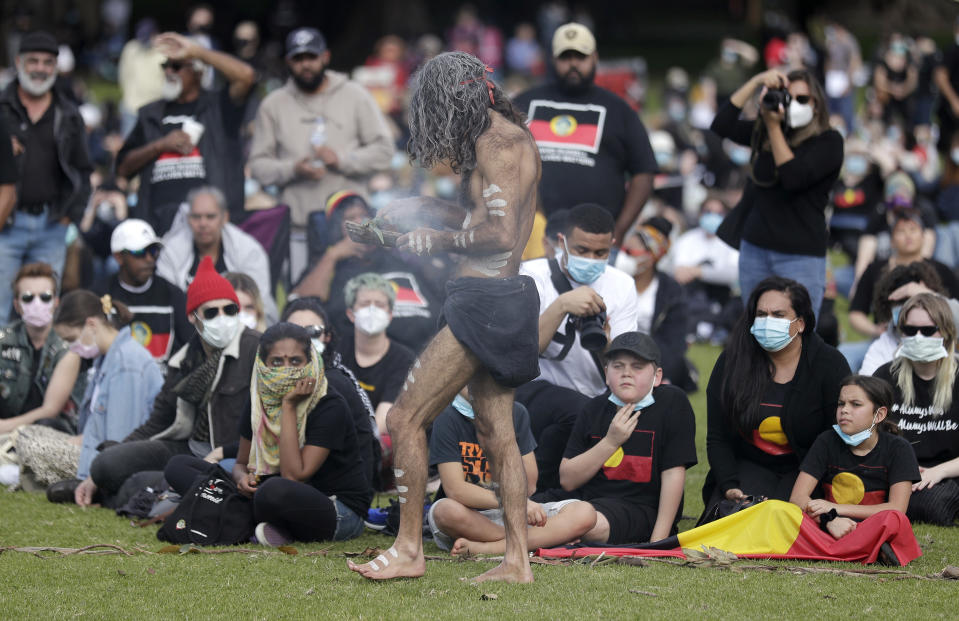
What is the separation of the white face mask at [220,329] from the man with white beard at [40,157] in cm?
272

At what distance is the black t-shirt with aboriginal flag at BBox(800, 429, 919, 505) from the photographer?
6.22 meters

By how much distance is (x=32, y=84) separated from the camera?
9.50m

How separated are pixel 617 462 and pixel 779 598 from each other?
4.73ft

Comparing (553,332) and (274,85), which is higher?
(274,85)

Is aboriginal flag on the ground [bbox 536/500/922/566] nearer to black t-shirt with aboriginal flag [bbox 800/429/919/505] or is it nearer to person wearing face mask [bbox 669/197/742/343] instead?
black t-shirt with aboriginal flag [bbox 800/429/919/505]

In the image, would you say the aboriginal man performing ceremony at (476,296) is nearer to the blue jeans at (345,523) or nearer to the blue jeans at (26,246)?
the blue jeans at (345,523)

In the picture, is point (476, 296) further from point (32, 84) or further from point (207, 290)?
point (32, 84)

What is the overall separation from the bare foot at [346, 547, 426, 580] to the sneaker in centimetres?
102

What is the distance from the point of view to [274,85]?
22.9 metres

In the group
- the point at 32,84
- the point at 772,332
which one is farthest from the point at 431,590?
the point at 32,84

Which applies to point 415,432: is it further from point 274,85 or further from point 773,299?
point 274,85

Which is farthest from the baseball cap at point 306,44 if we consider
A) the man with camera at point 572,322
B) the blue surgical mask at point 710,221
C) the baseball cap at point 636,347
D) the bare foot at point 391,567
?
the bare foot at point 391,567

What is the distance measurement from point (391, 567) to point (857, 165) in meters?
10.8

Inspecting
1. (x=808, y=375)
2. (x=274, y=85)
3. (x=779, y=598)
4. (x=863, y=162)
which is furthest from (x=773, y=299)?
(x=274, y=85)
